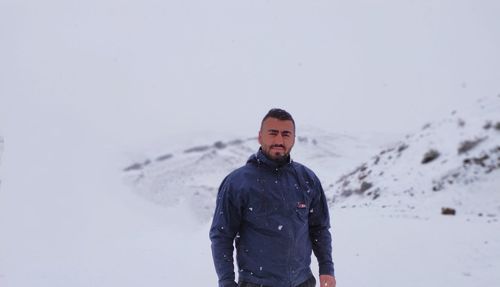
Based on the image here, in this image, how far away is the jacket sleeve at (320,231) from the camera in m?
3.36

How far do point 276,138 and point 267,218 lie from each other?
0.51 meters

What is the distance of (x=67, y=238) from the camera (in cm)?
1222

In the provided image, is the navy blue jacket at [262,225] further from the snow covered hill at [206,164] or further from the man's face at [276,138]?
the snow covered hill at [206,164]

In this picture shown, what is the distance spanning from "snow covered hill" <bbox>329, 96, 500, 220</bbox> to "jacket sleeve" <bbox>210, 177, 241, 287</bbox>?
32.9 feet

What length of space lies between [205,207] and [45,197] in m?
5.95

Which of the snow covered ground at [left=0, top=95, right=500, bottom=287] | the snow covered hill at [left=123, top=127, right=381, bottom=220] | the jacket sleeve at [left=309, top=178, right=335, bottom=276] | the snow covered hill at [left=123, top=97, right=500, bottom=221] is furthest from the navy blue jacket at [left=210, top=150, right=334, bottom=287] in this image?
the snow covered hill at [left=123, top=127, right=381, bottom=220]

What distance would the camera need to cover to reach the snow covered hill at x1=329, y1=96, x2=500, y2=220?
12.9 metres

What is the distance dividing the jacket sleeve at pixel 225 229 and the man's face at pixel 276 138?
14.1 inches

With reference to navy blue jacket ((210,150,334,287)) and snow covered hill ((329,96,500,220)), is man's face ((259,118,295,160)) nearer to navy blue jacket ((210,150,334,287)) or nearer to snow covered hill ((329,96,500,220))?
navy blue jacket ((210,150,334,287))

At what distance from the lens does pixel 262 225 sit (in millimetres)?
3047

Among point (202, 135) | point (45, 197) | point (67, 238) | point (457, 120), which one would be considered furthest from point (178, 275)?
point (202, 135)

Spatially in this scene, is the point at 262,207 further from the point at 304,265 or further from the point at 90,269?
the point at 90,269

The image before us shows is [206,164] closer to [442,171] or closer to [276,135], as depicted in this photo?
[442,171]

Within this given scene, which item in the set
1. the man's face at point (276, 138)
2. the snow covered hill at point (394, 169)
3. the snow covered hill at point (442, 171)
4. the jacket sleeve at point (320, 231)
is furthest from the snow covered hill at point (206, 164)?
the man's face at point (276, 138)
